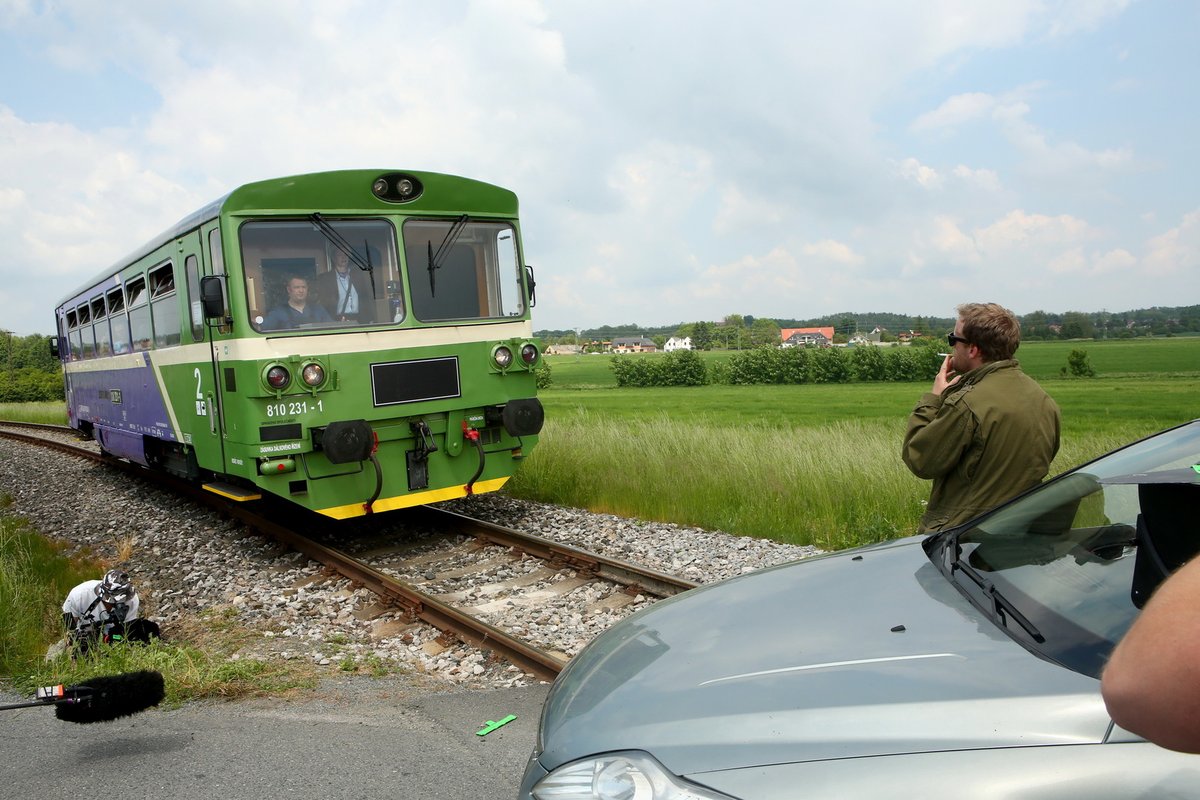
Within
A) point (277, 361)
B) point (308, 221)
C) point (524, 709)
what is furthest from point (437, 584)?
point (308, 221)

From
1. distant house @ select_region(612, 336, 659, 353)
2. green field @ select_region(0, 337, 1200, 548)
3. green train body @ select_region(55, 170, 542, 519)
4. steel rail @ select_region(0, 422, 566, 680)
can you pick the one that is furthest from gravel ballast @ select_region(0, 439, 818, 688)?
distant house @ select_region(612, 336, 659, 353)

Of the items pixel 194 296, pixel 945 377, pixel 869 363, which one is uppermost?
pixel 194 296

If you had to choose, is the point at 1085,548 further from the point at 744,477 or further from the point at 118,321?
the point at 118,321

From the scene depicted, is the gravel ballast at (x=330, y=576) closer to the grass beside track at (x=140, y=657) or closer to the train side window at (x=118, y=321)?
the grass beside track at (x=140, y=657)

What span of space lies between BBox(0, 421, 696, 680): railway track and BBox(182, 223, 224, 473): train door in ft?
3.76

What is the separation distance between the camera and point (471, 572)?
23.8 ft

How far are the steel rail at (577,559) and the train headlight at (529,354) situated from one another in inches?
65.8

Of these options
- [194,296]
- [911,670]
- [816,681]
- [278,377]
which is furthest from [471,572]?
[911,670]

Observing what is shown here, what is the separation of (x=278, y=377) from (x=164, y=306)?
284cm

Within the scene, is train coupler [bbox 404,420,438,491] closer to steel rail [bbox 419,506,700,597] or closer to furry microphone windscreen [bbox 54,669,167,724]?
steel rail [bbox 419,506,700,597]

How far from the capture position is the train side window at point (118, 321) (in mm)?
11047

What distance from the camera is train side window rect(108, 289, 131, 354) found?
36.2 feet

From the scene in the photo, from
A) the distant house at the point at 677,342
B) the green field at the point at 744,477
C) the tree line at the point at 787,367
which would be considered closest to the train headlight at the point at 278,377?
the green field at the point at 744,477

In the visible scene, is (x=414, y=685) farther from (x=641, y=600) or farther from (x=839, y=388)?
(x=839, y=388)
